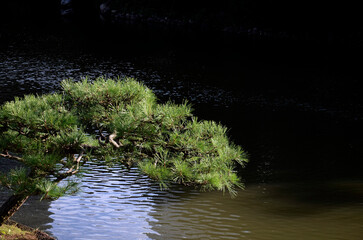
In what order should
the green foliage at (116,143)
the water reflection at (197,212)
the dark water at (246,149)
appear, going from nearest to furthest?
the green foliage at (116,143) → the water reflection at (197,212) → the dark water at (246,149)

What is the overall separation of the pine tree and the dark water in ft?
6.05

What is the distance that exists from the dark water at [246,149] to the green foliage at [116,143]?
6.13 ft

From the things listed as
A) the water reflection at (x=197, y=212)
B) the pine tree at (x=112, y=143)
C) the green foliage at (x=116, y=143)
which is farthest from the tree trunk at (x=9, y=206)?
the water reflection at (x=197, y=212)

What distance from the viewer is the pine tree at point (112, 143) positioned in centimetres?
357

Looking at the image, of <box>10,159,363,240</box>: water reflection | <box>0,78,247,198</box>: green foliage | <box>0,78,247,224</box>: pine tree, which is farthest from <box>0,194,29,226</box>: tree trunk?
<box>10,159,363,240</box>: water reflection

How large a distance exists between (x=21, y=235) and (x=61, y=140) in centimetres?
160

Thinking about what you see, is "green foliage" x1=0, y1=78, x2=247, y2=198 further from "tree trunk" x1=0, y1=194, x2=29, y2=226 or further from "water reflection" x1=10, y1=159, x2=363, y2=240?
"water reflection" x1=10, y1=159, x2=363, y2=240

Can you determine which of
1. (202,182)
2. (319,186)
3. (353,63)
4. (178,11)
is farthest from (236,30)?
(202,182)

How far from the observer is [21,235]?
15.2 ft

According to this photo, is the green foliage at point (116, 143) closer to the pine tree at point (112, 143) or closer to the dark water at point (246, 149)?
the pine tree at point (112, 143)

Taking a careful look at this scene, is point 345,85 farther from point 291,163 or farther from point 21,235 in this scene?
point 21,235

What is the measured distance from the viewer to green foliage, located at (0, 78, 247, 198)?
356cm

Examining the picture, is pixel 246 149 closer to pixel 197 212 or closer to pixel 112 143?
Result: pixel 197 212

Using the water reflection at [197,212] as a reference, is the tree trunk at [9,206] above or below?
above
